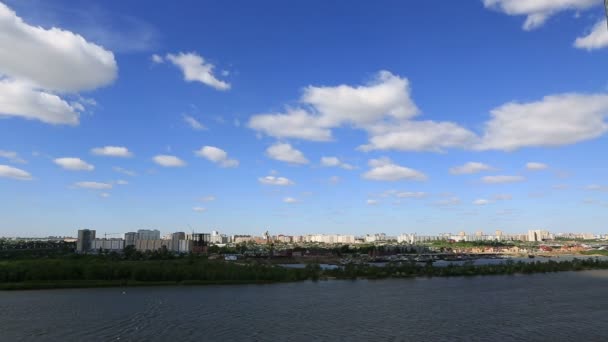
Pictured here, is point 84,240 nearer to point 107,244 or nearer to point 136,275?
point 107,244

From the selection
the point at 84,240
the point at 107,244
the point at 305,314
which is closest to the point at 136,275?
the point at 305,314

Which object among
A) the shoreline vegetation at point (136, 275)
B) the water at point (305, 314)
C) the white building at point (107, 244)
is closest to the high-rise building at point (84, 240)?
the white building at point (107, 244)

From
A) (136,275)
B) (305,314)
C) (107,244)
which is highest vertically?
(107,244)

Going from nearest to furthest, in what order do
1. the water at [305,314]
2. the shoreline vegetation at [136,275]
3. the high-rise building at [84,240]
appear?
the water at [305,314] < the shoreline vegetation at [136,275] < the high-rise building at [84,240]

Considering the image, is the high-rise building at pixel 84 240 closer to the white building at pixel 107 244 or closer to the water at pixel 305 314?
the white building at pixel 107 244

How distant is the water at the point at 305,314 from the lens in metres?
23.2

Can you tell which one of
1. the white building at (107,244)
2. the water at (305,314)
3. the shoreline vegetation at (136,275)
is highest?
the white building at (107,244)

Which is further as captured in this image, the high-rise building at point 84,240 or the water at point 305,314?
the high-rise building at point 84,240

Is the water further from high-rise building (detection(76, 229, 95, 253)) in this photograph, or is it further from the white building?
the white building

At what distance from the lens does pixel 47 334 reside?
22766 mm

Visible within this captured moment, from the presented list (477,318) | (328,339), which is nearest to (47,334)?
(328,339)

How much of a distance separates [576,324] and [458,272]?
39710mm

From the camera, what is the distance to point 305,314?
29594 mm

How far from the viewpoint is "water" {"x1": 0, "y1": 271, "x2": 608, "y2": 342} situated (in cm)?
2325
